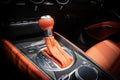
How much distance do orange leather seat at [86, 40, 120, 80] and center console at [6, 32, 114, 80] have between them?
132 millimetres

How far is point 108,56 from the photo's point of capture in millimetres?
1750

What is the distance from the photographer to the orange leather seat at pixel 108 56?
1.60m

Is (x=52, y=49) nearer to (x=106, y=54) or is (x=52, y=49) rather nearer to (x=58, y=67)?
(x=58, y=67)

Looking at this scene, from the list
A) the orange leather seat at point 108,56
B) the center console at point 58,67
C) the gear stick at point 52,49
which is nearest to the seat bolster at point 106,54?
the orange leather seat at point 108,56

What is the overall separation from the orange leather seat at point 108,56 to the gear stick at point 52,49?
280 mm

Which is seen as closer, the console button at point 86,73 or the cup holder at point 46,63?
the console button at point 86,73

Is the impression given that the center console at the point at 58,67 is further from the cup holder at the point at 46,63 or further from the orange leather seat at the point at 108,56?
the orange leather seat at the point at 108,56

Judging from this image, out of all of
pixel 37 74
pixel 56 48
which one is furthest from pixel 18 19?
pixel 37 74

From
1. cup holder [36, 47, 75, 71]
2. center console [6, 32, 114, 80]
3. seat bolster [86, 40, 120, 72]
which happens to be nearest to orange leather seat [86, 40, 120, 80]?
seat bolster [86, 40, 120, 72]

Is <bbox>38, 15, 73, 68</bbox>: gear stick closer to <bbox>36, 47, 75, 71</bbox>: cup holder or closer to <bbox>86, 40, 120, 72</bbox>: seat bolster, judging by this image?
<bbox>36, 47, 75, 71</bbox>: cup holder

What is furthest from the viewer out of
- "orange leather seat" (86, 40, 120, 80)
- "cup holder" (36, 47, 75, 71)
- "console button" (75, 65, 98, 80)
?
"orange leather seat" (86, 40, 120, 80)

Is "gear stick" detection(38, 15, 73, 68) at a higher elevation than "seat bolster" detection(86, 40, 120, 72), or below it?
higher

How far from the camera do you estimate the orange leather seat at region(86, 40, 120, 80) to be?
1604 mm

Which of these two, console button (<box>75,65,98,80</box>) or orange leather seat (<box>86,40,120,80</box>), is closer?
console button (<box>75,65,98,80</box>)
